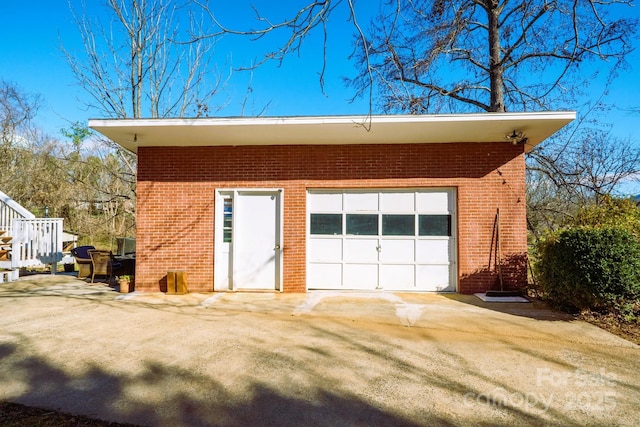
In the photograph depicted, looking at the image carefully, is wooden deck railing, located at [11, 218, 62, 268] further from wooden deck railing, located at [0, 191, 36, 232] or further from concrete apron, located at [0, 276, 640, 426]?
concrete apron, located at [0, 276, 640, 426]

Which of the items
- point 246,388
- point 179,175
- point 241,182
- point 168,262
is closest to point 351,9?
point 246,388

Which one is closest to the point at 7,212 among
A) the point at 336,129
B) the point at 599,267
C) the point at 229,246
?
the point at 229,246

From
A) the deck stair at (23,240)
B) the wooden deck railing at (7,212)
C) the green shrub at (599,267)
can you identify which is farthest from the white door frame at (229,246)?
the wooden deck railing at (7,212)

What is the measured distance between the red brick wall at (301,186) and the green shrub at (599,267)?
1724mm

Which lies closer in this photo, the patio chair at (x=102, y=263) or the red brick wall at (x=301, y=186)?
the red brick wall at (x=301, y=186)

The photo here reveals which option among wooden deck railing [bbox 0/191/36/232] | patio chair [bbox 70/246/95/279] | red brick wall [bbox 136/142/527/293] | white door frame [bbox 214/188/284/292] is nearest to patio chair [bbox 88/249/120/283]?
patio chair [bbox 70/246/95/279]

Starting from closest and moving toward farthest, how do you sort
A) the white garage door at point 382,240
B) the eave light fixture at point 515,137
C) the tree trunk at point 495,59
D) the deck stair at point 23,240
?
the eave light fixture at point 515,137
the white garage door at point 382,240
the deck stair at point 23,240
the tree trunk at point 495,59

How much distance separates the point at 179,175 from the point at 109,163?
583 inches

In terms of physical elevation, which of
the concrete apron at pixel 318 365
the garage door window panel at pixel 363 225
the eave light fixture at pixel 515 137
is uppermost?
the eave light fixture at pixel 515 137

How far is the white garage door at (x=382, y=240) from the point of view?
761 centimetres

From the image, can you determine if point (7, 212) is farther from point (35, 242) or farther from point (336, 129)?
point (336, 129)

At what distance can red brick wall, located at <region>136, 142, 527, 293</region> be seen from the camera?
7.41m

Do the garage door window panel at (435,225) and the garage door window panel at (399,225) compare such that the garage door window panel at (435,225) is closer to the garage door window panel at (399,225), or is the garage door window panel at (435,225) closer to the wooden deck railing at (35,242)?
the garage door window panel at (399,225)

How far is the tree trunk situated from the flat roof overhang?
4.31m
